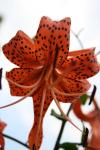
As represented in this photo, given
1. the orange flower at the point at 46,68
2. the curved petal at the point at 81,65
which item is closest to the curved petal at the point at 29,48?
the orange flower at the point at 46,68

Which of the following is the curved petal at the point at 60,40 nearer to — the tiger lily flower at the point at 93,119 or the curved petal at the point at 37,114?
the curved petal at the point at 37,114

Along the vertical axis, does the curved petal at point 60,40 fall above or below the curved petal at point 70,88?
above

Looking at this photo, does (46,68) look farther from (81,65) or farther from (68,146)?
(68,146)

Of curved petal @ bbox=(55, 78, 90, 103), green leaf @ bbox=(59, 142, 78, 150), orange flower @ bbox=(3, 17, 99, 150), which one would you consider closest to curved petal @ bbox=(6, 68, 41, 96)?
orange flower @ bbox=(3, 17, 99, 150)

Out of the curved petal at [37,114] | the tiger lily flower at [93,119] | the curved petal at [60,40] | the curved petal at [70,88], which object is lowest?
the tiger lily flower at [93,119]

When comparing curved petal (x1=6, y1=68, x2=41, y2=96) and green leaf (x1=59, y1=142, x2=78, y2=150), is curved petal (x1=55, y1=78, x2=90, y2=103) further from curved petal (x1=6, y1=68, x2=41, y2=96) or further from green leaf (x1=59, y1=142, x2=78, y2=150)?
green leaf (x1=59, y1=142, x2=78, y2=150)

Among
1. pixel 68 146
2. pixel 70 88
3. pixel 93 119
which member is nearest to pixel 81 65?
pixel 70 88

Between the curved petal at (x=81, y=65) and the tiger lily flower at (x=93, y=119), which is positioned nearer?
the curved petal at (x=81, y=65)

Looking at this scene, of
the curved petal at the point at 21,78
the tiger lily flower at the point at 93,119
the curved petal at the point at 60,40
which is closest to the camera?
the curved petal at the point at 60,40
